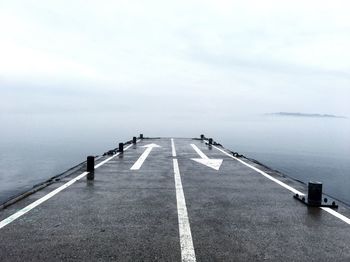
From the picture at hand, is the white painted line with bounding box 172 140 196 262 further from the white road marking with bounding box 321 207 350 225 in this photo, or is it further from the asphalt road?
the white road marking with bounding box 321 207 350 225

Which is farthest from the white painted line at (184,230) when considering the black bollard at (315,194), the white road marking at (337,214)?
the white road marking at (337,214)

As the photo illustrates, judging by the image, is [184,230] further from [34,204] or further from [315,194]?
[34,204]

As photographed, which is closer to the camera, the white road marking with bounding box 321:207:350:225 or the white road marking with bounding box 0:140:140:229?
the white road marking with bounding box 0:140:140:229

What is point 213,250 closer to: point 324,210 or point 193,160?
point 324,210

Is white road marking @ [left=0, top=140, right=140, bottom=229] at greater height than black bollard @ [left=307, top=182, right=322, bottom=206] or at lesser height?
lesser

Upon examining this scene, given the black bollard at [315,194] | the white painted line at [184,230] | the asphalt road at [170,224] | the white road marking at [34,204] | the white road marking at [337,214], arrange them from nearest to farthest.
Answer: the white painted line at [184,230]
the asphalt road at [170,224]
the white road marking at [34,204]
the white road marking at [337,214]
the black bollard at [315,194]

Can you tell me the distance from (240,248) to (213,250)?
21.5 inches

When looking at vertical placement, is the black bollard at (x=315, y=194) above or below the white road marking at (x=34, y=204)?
above

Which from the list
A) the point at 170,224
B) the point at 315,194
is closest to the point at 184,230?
the point at 170,224

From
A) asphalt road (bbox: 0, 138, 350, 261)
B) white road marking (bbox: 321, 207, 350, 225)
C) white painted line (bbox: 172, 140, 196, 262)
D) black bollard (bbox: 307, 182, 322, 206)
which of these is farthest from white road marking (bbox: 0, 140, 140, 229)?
white road marking (bbox: 321, 207, 350, 225)

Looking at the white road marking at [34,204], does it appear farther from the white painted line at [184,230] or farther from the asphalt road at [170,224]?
the white painted line at [184,230]

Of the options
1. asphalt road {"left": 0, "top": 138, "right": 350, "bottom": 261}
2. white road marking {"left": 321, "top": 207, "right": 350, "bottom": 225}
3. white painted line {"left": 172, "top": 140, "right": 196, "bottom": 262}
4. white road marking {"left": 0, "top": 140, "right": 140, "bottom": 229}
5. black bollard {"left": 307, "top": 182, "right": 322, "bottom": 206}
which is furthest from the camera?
black bollard {"left": 307, "top": 182, "right": 322, "bottom": 206}

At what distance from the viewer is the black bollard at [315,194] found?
9172 mm

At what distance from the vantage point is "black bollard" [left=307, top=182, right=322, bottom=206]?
9.17m
